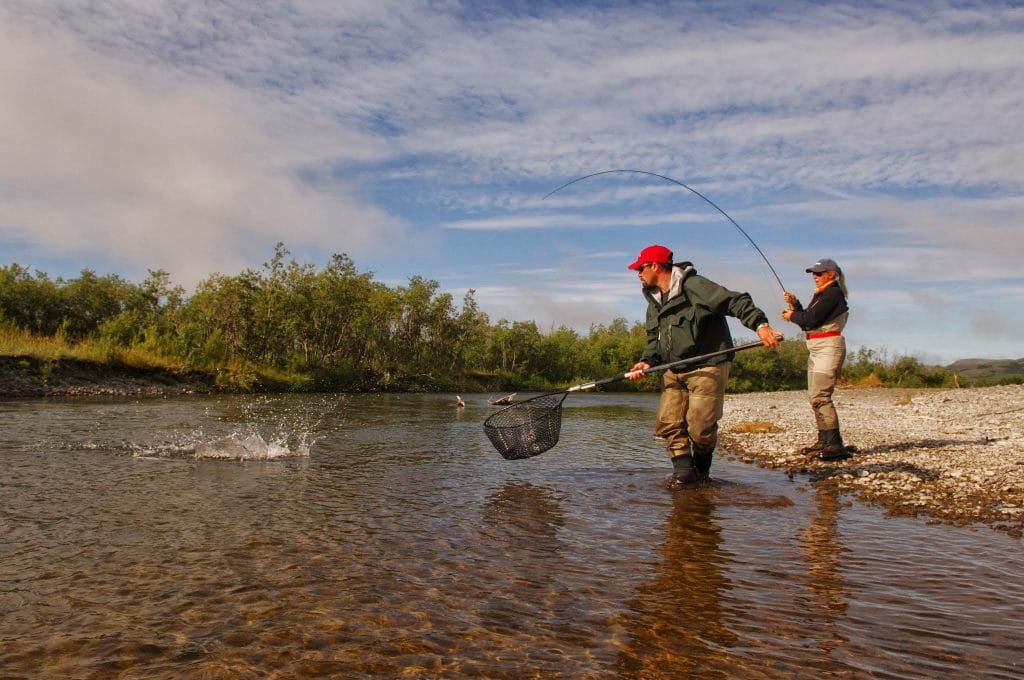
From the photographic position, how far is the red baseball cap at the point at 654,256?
784 cm

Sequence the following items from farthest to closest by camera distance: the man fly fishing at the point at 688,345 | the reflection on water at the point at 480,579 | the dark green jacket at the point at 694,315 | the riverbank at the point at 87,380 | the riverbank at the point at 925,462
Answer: the riverbank at the point at 87,380 < the man fly fishing at the point at 688,345 < the dark green jacket at the point at 694,315 < the riverbank at the point at 925,462 < the reflection on water at the point at 480,579

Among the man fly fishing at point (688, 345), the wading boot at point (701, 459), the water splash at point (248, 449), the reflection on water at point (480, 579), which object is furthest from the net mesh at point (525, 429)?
the water splash at point (248, 449)

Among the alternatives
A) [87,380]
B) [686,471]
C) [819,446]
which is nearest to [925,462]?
[819,446]

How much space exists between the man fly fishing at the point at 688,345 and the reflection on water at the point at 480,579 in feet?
1.95

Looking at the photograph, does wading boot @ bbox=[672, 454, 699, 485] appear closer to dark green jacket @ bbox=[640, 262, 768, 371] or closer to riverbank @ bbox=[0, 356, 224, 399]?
dark green jacket @ bbox=[640, 262, 768, 371]

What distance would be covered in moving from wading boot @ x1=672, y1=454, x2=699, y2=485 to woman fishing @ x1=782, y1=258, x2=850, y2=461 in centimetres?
236

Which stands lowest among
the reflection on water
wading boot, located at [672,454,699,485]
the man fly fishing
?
the reflection on water

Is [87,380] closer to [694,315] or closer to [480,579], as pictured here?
[694,315]

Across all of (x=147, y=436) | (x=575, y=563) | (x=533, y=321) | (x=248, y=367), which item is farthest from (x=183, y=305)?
(x=575, y=563)

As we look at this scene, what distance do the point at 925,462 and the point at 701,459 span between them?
137 inches

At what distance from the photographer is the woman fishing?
8859 mm

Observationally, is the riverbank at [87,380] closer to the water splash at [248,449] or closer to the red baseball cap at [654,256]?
the water splash at [248,449]

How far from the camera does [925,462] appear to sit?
8812mm

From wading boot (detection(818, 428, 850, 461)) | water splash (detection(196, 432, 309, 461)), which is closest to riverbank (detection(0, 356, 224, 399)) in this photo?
water splash (detection(196, 432, 309, 461))
